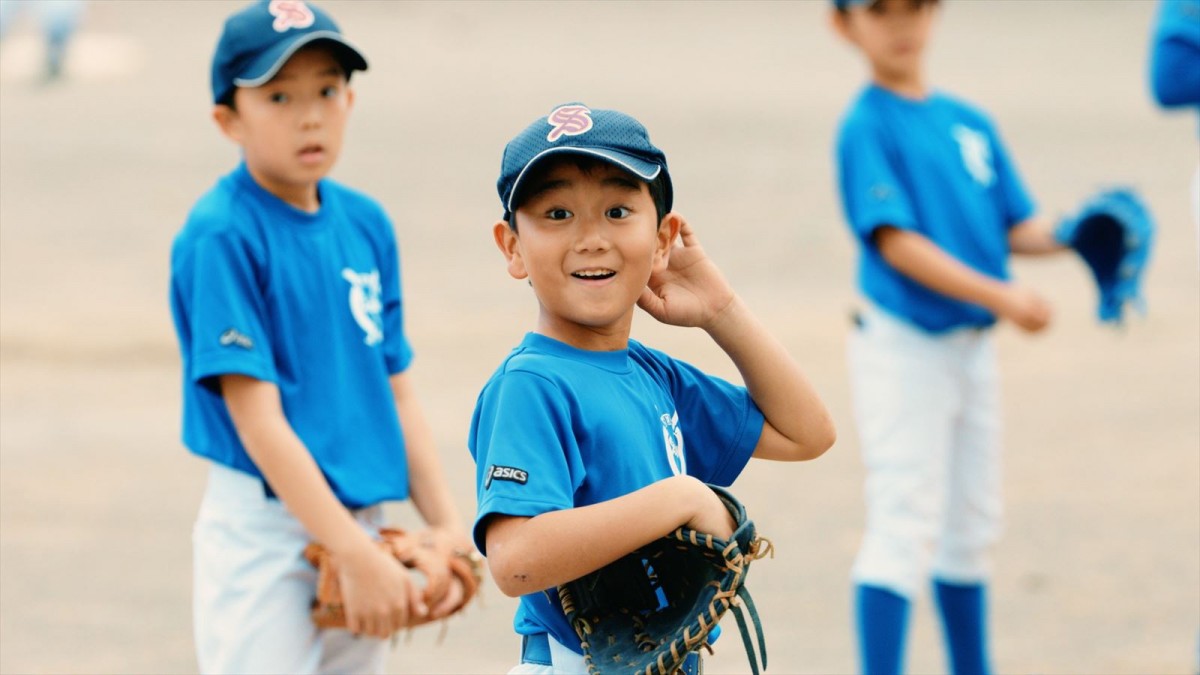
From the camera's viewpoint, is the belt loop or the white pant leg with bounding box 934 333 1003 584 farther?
the white pant leg with bounding box 934 333 1003 584

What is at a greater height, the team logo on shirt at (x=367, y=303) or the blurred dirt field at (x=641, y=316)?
the team logo on shirt at (x=367, y=303)

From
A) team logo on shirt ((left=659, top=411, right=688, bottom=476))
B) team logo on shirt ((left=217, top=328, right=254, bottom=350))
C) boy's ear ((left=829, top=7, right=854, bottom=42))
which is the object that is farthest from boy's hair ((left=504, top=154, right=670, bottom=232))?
boy's ear ((left=829, top=7, right=854, bottom=42))

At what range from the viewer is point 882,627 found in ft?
14.0

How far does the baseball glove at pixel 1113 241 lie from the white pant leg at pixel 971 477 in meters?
0.44

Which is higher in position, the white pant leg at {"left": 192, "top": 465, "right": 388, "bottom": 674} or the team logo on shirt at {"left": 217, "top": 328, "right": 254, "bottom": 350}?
the team logo on shirt at {"left": 217, "top": 328, "right": 254, "bottom": 350}

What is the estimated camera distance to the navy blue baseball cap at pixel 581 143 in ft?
7.40

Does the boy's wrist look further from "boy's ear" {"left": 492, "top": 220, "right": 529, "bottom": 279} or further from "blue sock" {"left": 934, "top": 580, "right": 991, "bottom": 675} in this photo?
"blue sock" {"left": 934, "top": 580, "right": 991, "bottom": 675}

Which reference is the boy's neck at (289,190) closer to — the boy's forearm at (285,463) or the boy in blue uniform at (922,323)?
the boy's forearm at (285,463)

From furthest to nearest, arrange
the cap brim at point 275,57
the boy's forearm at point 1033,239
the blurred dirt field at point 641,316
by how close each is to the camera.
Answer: the blurred dirt field at point 641,316 → the boy's forearm at point 1033,239 → the cap brim at point 275,57

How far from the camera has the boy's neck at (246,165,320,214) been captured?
3.31m

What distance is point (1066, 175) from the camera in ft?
45.2

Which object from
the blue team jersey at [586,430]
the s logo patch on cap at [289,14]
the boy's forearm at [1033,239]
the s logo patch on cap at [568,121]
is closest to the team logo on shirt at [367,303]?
the s logo patch on cap at [289,14]

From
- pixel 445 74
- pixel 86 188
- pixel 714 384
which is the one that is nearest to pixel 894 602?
pixel 714 384

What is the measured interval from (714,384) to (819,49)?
20624 mm
